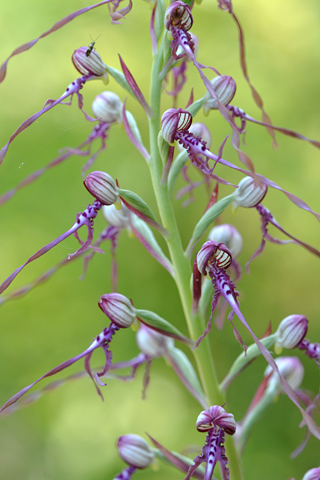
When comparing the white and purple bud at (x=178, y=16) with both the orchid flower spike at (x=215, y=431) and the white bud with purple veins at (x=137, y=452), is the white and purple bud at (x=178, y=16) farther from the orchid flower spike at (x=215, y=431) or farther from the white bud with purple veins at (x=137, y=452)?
the white bud with purple veins at (x=137, y=452)

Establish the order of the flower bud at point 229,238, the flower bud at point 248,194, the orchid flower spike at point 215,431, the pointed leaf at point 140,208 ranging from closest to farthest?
the orchid flower spike at point 215,431 < the pointed leaf at point 140,208 < the flower bud at point 248,194 < the flower bud at point 229,238

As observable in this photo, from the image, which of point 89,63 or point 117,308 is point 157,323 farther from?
point 89,63

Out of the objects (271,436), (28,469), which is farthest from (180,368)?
(28,469)

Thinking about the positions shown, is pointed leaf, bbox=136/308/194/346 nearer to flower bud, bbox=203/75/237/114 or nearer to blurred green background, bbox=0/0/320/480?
flower bud, bbox=203/75/237/114

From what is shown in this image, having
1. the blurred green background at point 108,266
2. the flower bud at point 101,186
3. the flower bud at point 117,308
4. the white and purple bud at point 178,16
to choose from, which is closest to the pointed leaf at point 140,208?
the flower bud at point 101,186

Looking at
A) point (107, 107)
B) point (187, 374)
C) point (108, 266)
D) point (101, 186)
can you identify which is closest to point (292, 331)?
point (187, 374)

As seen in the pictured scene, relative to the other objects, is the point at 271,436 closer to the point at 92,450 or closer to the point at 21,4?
the point at 92,450
